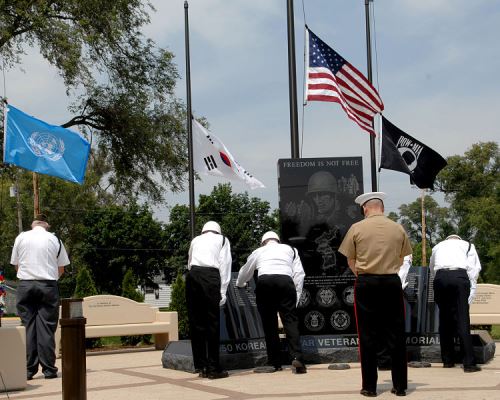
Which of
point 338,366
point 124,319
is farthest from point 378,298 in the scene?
point 124,319

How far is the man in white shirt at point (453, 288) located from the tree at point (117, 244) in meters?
61.1

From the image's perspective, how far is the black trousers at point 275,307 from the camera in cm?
997

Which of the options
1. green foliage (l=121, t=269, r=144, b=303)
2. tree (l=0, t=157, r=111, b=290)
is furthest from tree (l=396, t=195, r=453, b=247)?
green foliage (l=121, t=269, r=144, b=303)

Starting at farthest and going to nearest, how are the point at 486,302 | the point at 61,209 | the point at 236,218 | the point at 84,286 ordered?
the point at 236,218
the point at 61,209
the point at 84,286
the point at 486,302

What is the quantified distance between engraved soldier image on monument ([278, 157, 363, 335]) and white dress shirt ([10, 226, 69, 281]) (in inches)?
119

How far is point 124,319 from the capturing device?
14.5 m

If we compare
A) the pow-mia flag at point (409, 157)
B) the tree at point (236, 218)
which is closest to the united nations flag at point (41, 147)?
the pow-mia flag at point (409, 157)

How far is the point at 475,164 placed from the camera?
190 feet

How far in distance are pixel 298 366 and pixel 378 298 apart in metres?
2.18

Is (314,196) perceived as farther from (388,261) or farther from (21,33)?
(21,33)

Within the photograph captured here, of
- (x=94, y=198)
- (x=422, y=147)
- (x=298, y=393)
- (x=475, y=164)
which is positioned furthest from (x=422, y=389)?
(x=94, y=198)

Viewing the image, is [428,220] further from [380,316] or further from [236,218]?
[380,316]

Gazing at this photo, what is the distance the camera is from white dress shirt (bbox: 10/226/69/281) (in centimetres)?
1002

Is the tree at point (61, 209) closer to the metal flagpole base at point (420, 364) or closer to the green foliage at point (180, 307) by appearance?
the green foliage at point (180, 307)
